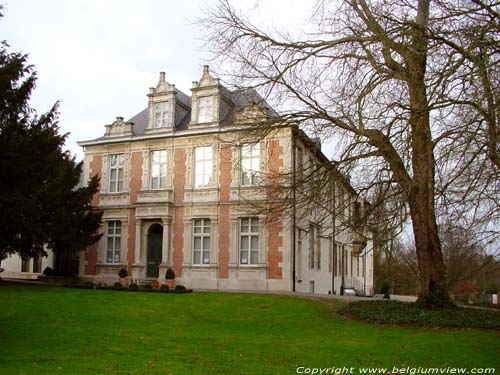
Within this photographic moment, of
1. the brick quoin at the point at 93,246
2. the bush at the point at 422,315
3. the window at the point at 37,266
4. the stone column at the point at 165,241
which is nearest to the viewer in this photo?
the bush at the point at 422,315

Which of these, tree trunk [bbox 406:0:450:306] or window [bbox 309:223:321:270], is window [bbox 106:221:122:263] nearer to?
window [bbox 309:223:321:270]

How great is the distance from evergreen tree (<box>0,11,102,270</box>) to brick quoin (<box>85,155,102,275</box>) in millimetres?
1935

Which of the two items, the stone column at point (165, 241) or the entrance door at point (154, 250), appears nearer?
the stone column at point (165, 241)

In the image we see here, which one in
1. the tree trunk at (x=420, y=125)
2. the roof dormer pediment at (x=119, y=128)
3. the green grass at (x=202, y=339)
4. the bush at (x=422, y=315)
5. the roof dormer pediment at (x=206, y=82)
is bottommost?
the green grass at (x=202, y=339)

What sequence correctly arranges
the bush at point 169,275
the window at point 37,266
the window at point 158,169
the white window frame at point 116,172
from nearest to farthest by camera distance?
the bush at point 169,275
the window at point 158,169
the white window frame at point 116,172
the window at point 37,266

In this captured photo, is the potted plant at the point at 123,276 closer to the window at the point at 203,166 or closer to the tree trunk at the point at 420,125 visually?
the window at the point at 203,166

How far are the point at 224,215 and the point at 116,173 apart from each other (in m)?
7.17

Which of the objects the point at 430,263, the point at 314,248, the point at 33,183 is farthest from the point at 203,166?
the point at 430,263

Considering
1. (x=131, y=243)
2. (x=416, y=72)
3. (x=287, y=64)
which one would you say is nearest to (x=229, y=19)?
(x=287, y=64)

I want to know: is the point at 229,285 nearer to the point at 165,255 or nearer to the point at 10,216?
the point at 165,255

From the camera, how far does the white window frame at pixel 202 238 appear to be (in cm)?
2680

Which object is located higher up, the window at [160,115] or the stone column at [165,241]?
the window at [160,115]

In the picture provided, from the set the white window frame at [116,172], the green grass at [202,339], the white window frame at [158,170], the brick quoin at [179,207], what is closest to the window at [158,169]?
the white window frame at [158,170]

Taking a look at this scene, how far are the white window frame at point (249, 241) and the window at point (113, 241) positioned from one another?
A: 23.5 feet
